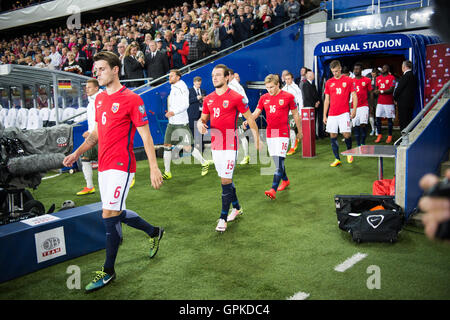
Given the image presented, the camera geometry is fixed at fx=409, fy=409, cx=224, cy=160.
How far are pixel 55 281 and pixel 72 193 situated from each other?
13.0 feet

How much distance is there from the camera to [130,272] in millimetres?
3988

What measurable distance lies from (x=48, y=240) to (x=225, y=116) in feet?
8.15

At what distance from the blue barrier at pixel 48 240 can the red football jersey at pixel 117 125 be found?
1.04 m

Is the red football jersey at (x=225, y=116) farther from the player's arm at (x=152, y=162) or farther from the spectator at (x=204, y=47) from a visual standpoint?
the spectator at (x=204, y=47)

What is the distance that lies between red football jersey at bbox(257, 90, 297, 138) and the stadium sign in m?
6.89

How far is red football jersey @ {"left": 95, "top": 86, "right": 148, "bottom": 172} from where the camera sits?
3566 millimetres

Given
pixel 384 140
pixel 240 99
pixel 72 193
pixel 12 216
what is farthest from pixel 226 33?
pixel 12 216

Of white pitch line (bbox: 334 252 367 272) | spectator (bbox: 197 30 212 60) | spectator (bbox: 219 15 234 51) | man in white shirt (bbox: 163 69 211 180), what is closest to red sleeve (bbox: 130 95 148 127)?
white pitch line (bbox: 334 252 367 272)

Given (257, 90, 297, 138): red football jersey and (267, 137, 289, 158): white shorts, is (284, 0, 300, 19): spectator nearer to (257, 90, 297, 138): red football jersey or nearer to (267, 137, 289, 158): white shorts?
(257, 90, 297, 138): red football jersey

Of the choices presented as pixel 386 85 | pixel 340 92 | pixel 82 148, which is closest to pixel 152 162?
pixel 82 148

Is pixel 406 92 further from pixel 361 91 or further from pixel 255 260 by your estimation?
pixel 255 260

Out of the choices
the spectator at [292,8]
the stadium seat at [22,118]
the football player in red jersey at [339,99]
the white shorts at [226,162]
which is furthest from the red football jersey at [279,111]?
the spectator at [292,8]

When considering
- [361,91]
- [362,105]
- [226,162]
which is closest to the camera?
[226,162]

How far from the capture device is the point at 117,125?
3.58 m
